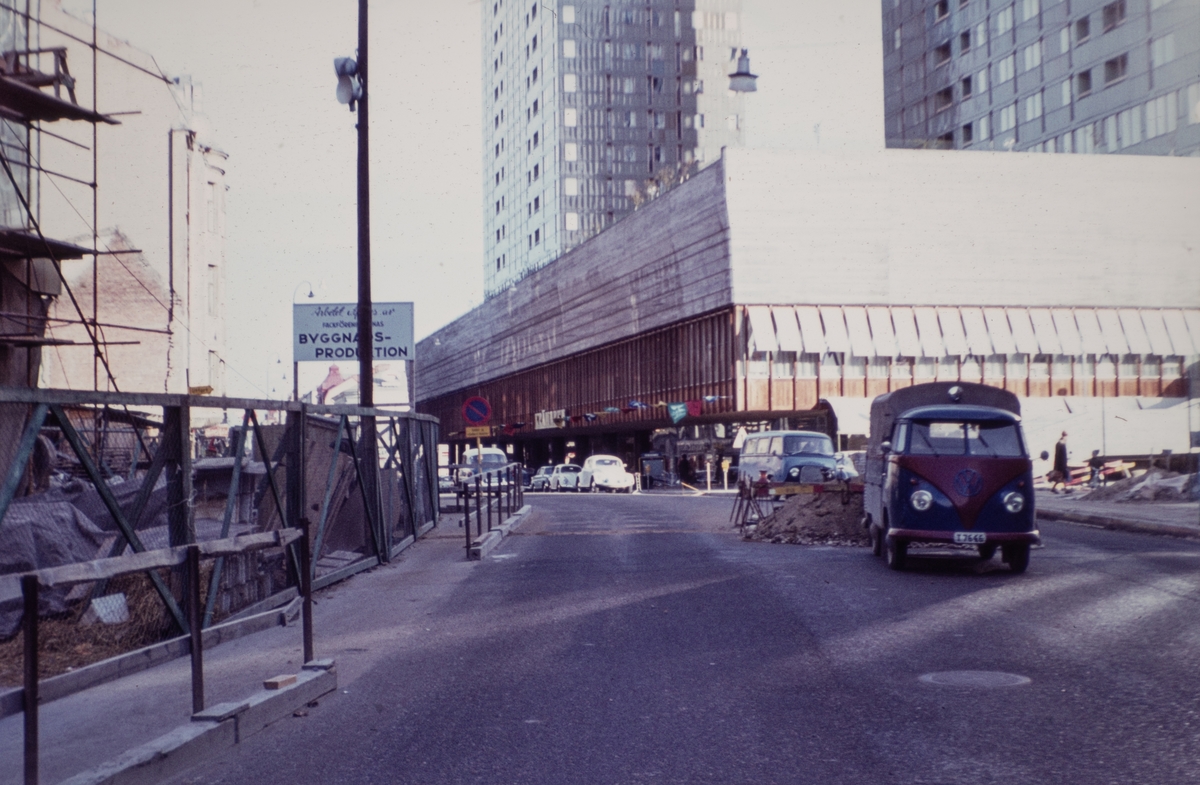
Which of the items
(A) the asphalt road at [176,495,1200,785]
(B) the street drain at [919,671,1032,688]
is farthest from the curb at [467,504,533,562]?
(B) the street drain at [919,671,1032,688]

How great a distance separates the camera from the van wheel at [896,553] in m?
15.0

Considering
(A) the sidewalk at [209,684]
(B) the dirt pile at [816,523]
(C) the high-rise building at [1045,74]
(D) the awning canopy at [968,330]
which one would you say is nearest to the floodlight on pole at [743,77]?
(D) the awning canopy at [968,330]

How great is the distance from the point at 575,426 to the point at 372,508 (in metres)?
61.0

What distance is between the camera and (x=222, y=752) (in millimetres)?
6527

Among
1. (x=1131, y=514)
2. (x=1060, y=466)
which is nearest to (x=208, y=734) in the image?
(x=1131, y=514)

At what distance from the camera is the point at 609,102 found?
12031cm

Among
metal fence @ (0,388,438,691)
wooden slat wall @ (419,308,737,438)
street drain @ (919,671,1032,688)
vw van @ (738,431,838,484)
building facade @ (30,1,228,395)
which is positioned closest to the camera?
street drain @ (919,671,1032,688)

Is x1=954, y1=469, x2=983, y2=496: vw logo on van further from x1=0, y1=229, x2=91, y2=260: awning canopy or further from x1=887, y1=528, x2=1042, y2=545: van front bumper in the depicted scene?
x1=0, y1=229, x2=91, y2=260: awning canopy

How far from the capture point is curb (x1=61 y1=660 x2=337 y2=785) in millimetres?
5711

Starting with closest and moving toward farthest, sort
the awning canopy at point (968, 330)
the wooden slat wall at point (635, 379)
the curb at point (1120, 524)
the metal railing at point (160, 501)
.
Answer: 1. the metal railing at point (160, 501)
2. the curb at point (1120, 524)
3. the awning canopy at point (968, 330)
4. the wooden slat wall at point (635, 379)

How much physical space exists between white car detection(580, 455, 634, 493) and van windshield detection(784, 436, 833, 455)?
19673 millimetres

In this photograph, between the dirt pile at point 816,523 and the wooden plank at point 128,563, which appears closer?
the wooden plank at point 128,563

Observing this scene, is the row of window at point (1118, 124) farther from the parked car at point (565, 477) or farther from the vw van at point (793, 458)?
the vw van at point (793, 458)

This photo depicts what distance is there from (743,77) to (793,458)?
18.9 m
